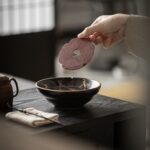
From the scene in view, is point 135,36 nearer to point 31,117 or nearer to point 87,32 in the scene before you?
point 87,32

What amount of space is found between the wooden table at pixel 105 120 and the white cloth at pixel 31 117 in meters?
0.02

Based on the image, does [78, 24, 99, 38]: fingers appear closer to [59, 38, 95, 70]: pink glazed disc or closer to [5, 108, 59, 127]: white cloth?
[59, 38, 95, 70]: pink glazed disc

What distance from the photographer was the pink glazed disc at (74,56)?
1287 millimetres

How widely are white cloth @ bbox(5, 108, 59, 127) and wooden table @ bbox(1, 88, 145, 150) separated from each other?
0.07 feet

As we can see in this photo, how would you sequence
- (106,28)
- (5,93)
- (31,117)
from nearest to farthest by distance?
(31,117)
(5,93)
(106,28)

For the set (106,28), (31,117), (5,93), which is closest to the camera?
(31,117)

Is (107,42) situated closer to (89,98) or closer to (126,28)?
(126,28)

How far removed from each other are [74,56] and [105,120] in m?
0.23

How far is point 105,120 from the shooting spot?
1.21 metres

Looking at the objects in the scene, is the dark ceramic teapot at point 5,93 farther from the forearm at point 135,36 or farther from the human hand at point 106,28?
the forearm at point 135,36

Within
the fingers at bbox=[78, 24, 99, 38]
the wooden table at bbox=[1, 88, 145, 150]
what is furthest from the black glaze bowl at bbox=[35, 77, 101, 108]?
the fingers at bbox=[78, 24, 99, 38]

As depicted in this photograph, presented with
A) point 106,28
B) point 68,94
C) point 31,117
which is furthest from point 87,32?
point 31,117

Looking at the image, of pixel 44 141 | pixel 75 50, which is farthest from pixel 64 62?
pixel 44 141

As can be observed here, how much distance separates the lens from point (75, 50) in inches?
→ 51.1
